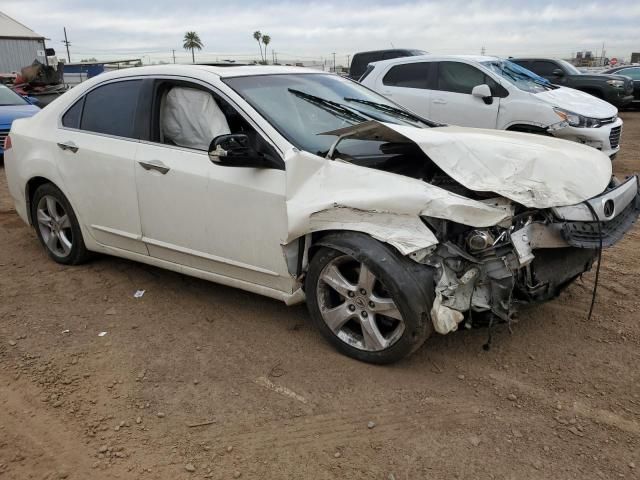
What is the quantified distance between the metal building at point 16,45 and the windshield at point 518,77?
37.9 m

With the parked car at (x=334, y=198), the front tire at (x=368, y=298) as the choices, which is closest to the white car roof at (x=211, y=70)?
the parked car at (x=334, y=198)

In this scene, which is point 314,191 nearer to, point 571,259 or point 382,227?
point 382,227

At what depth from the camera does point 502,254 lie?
298 cm

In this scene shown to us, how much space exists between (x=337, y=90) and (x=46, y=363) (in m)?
2.75

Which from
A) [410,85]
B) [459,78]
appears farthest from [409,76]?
[459,78]

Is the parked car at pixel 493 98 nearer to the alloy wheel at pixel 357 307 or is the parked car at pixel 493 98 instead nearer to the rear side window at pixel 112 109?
the rear side window at pixel 112 109

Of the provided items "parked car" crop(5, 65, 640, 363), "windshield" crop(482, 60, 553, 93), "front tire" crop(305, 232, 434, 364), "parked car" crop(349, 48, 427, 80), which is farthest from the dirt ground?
"parked car" crop(349, 48, 427, 80)

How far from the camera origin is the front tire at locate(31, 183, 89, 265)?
4.75 m

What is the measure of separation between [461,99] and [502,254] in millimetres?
6488

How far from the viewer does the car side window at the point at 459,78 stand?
888 cm

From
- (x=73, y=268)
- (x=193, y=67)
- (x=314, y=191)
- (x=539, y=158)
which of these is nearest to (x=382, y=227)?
(x=314, y=191)

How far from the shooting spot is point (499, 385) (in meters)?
3.16

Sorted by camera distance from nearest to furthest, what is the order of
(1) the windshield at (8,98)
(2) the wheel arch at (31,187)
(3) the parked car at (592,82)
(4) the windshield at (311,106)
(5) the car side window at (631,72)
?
(4) the windshield at (311,106) < (2) the wheel arch at (31,187) < (1) the windshield at (8,98) < (3) the parked car at (592,82) < (5) the car side window at (631,72)

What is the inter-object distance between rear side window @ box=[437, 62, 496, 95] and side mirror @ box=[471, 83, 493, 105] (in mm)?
238
